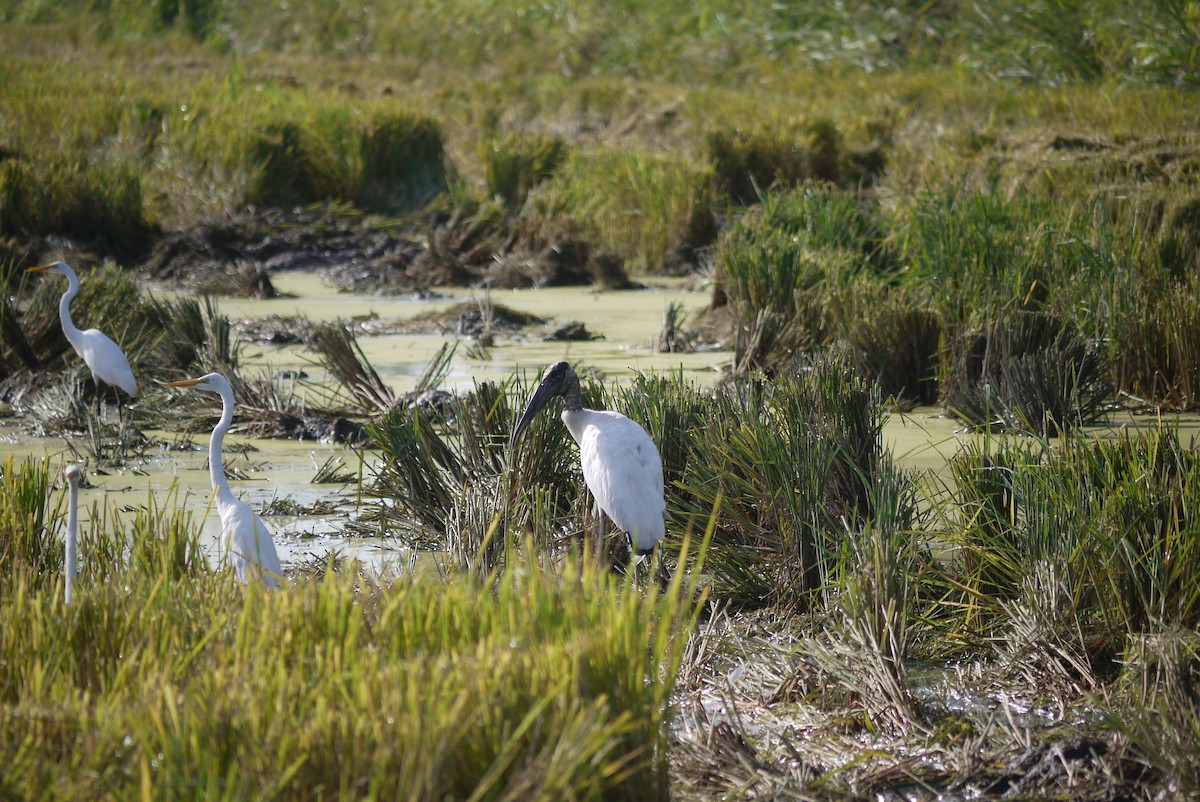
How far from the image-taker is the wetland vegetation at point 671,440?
2383 millimetres

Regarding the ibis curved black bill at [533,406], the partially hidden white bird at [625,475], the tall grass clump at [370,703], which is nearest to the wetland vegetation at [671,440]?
the tall grass clump at [370,703]

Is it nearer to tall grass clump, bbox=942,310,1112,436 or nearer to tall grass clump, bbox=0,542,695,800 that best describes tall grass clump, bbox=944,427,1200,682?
tall grass clump, bbox=0,542,695,800

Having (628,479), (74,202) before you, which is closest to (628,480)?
(628,479)

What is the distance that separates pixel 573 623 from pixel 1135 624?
1753mm

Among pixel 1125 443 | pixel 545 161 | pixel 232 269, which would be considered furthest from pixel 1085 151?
pixel 1125 443

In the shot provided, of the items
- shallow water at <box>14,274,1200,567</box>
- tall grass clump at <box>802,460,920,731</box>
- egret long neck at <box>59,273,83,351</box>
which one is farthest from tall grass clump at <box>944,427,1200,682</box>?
egret long neck at <box>59,273,83,351</box>

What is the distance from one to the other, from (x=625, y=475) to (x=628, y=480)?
0.02 metres

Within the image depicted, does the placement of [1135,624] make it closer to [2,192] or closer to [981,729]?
[981,729]

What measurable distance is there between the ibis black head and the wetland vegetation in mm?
300

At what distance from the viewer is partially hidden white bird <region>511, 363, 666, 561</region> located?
4043mm

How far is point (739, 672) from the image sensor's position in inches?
142

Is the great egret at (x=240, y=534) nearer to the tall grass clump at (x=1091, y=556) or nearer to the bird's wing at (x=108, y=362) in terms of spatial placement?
the tall grass clump at (x=1091, y=556)

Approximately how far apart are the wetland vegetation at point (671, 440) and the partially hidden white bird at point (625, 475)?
0.54ft

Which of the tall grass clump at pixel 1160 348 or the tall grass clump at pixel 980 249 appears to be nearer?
the tall grass clump at pixel 1160 348
